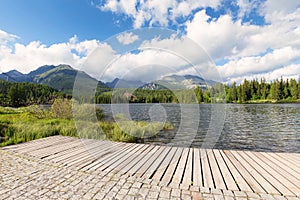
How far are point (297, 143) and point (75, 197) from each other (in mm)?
12624

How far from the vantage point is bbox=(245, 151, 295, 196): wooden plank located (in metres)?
3.02

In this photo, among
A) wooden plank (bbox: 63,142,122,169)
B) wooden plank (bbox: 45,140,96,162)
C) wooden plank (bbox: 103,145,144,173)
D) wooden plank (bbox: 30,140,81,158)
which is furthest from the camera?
wooden plank (bbox: 30,140,81,158)

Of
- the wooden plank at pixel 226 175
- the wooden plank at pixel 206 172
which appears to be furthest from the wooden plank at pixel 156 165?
the wooden plank at pixel 226 175

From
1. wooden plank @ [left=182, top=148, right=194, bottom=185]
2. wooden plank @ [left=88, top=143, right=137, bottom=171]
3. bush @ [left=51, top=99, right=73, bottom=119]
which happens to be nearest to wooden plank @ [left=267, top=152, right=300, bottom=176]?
wooden plank @ [left=182, top=148, right=194, bottom=185]

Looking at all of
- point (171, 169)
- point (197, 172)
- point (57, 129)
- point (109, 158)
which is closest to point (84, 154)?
point (109, 158)

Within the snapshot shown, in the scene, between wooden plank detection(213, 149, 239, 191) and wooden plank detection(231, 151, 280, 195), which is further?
wooden plank detection(213, 149, 239, 191)

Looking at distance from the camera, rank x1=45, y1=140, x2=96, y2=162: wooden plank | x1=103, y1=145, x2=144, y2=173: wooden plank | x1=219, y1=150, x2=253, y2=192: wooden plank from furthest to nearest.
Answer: x1=45, y1=140, x2=96, y2=162: wooden plank → x1=103, y1=145, x2=144, y2=173: wooden plank → x1=219, y1=150, x2=253, y2=192: wooden plank

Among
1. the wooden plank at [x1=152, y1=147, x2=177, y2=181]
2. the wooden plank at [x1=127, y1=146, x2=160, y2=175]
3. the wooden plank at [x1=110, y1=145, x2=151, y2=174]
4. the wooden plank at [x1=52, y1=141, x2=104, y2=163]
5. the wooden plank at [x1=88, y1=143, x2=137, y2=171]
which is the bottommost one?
the wooden plank at [x1=152, y1=147, x2=177, y2=181]

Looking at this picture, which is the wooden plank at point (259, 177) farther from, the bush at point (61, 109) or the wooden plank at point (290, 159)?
the bush at point (61, 109)

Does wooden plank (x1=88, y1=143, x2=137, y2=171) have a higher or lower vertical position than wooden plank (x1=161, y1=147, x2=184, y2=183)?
higher

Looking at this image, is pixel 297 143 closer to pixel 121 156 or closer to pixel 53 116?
pixel 121 156

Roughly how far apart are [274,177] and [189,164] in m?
1.70

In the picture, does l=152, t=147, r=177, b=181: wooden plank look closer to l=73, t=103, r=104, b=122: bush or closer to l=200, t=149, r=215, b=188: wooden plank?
l=200, t=149, r=215, b=188: wooden plank

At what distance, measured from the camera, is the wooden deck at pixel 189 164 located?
3.32 m
